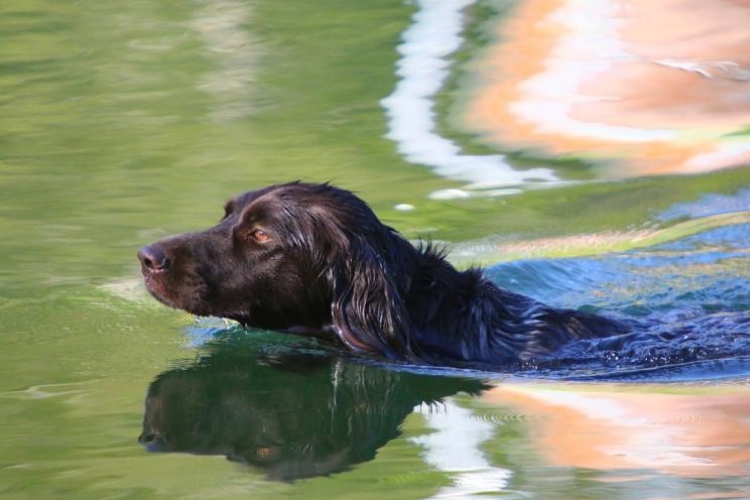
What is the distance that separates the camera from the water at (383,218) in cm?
625

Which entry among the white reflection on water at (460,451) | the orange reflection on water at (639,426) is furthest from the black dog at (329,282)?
the white reflection on water at (460,451)

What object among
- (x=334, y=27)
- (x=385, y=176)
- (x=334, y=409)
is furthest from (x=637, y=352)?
(x=334, y=27)

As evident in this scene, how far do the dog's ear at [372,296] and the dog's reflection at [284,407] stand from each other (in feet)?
0.52

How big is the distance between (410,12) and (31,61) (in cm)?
432

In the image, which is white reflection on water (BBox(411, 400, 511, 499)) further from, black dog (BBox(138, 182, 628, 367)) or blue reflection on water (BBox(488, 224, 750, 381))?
blue reflection on water (BBox(488, 224, 750, 381))

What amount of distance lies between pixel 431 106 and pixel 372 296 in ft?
20.9

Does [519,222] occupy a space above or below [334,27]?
below

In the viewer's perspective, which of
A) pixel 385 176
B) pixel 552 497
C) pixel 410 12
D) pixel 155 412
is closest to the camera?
pixel 552 497

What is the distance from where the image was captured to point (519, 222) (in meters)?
11.3

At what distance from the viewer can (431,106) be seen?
45.4ft

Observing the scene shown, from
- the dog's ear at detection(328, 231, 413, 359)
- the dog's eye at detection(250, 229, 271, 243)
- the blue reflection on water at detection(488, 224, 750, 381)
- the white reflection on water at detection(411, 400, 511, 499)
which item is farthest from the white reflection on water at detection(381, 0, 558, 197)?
the white reflection on water at detection(411, 400, 511, 499)

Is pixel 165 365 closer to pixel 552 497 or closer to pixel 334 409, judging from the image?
pixel 334 409

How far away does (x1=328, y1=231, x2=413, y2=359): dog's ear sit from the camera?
7.64 m

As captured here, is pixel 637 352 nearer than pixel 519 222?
Yes
